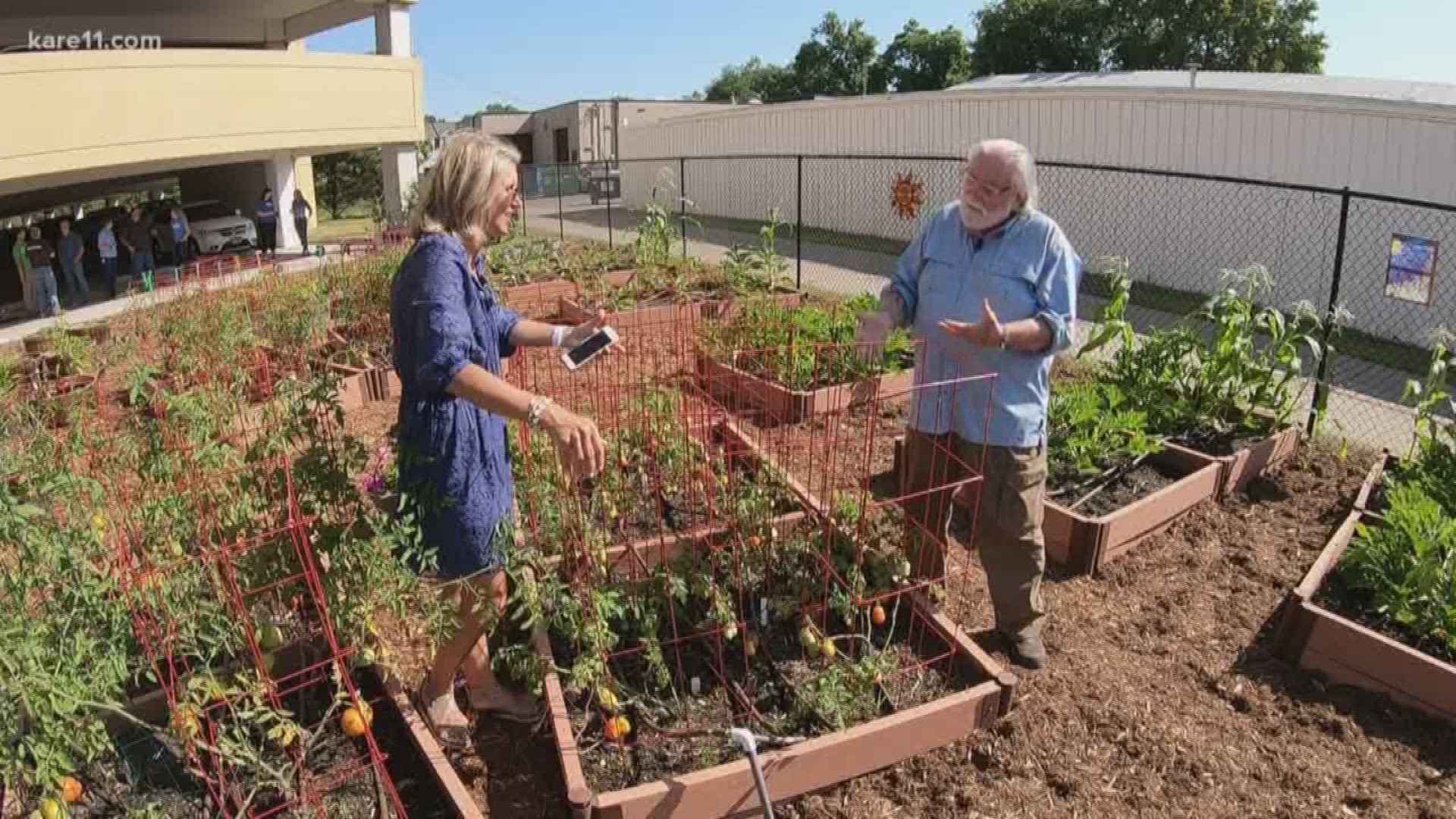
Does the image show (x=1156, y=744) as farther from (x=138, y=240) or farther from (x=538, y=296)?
(x=138, y=240)

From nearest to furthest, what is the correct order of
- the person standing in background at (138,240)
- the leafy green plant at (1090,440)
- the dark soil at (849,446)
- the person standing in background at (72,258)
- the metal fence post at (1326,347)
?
1. the leafy green plant at (1090,440)
2. the dark soil at (849,446)
3. the metal fence post at (1326,347)
4. the person standing in background at (72,258)
5. the person standing in background at (138,240)

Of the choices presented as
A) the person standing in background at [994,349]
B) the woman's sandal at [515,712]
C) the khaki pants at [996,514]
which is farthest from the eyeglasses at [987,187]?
the woman's sandal at [515,712]

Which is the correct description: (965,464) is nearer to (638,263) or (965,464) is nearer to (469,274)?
(469,274)

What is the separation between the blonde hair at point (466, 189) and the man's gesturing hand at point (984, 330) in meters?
1.29

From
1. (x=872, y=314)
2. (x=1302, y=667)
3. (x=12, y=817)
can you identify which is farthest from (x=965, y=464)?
(x=12, y=817)

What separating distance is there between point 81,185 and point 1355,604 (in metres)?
24.1

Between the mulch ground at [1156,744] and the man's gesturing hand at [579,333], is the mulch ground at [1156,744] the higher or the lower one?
the lower one

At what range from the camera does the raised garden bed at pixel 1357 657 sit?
2.96 m

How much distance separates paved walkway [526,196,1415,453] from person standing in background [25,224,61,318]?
8.29 meters

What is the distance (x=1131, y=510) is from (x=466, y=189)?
118 inches

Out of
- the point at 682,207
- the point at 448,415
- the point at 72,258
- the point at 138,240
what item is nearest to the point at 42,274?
the point at 72,258

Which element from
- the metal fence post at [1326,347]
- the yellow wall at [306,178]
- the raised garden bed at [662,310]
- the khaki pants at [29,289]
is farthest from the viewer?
the yellow wall at [306,178]

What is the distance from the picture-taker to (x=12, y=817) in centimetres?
221

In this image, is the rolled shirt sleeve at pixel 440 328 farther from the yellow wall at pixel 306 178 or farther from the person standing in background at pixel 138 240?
the yellow wall at pixel 306 178
